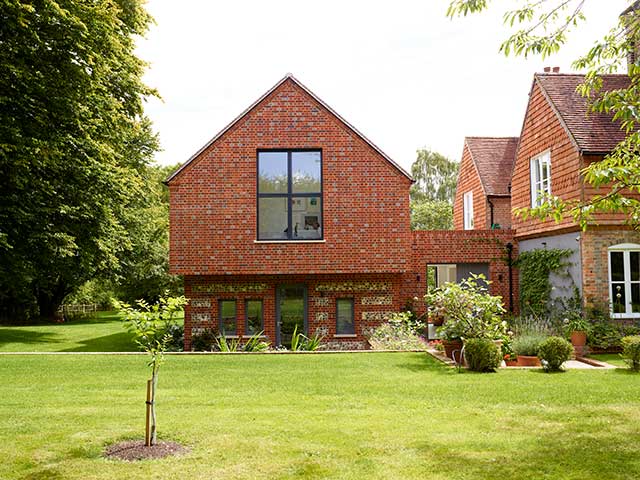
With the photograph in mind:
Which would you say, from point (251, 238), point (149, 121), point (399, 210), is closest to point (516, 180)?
A: point (399, 210)

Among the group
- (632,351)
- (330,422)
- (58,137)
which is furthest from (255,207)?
(330,422)

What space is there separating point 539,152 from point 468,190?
8.47m

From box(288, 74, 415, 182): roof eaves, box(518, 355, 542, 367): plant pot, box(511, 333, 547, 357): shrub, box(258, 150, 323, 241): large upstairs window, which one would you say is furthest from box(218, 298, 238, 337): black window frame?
box(518, 355, 542, 367): plant pot

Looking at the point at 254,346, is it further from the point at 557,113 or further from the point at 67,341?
the point at 557,113

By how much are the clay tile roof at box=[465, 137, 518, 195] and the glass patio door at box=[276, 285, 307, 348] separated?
31.3 ft

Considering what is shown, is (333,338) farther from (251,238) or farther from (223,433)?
(223,433)

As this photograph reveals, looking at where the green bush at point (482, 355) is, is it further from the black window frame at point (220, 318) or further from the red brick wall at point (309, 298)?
the black window frame at point (220, 318)

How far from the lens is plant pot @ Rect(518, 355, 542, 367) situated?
46.2ft

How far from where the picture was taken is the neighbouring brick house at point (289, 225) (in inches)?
760

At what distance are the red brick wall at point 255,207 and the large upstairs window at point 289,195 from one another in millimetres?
251

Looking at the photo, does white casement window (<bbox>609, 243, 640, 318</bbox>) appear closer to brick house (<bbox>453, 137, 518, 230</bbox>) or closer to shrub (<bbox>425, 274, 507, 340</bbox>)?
shrub (<bbox>425, 274, 507, 340</bbox>)

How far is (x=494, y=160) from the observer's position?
27.1m

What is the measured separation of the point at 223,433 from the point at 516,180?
1670 cm

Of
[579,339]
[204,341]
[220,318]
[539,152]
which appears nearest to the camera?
[579,339]
